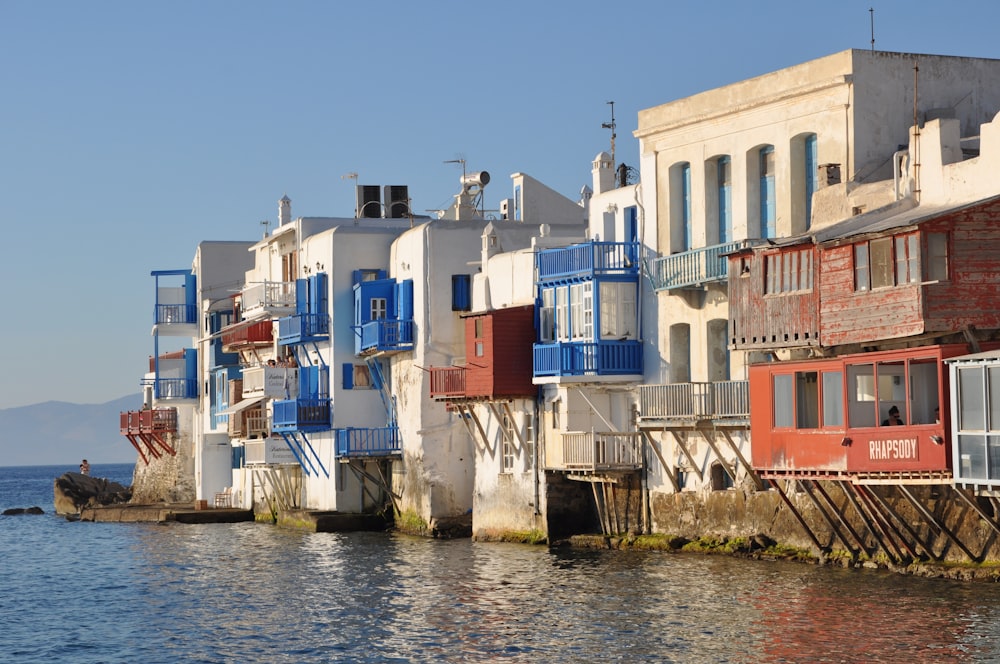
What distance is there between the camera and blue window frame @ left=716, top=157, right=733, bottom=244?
4250 cm

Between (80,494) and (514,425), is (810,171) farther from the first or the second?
(80,494)

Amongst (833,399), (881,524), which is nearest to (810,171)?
(833,399)

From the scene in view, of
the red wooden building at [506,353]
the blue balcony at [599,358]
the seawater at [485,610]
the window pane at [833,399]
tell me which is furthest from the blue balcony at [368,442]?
the window pane at [833,399]

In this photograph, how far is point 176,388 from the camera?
7644 cm

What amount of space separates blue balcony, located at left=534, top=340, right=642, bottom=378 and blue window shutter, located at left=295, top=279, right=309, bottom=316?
17051 millimetres

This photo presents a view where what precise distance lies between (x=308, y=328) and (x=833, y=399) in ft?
90.3

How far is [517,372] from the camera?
48.2 meters

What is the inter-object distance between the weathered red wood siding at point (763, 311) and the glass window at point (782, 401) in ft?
2.36

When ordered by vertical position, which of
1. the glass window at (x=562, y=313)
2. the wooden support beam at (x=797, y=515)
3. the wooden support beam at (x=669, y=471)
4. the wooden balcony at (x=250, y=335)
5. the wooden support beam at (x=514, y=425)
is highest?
the wooden balcony at (x=250, y=335)

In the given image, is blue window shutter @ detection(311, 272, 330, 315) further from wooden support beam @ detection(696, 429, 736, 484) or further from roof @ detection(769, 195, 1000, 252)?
roof @ detection(769, 195, 1000, 252)

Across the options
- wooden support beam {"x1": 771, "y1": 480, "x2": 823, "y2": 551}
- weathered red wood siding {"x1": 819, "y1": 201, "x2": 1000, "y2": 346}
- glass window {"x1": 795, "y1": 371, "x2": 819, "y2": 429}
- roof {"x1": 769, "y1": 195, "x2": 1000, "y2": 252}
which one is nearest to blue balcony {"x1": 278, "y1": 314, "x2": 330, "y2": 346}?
wooden support beam {"x1": 771, "y1": 480, "x2": 823, "y2": 551}

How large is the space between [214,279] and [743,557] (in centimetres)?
→ 4129

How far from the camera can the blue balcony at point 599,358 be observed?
4497 cm

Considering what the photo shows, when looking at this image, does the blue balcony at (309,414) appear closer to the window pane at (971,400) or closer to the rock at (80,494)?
the rock at (80,494)
